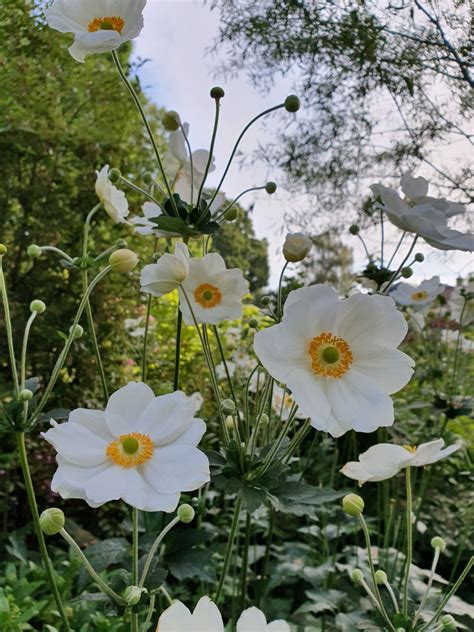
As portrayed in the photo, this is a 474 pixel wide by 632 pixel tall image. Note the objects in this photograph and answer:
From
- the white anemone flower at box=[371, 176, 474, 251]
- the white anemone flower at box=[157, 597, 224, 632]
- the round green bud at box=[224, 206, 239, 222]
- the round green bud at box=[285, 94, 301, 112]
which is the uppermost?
the round green bud at box=[285, 94, 301, 112]

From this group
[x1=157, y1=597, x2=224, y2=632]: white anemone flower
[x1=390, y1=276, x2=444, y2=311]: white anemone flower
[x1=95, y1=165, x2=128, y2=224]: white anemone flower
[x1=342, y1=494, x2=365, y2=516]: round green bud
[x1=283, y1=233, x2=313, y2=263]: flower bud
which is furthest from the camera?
[x1=390, y1=276, x2=444, y2=311]: white anemone flower

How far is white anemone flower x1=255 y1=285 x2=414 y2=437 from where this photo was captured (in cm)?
56

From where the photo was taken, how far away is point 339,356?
594 millimetres

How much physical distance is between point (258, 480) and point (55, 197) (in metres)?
1.91

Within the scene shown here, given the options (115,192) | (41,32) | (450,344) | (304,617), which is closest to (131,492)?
(115,192)

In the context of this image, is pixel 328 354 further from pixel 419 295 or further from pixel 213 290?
pixel 419 295

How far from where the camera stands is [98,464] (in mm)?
535

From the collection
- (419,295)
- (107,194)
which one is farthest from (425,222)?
(419,295)

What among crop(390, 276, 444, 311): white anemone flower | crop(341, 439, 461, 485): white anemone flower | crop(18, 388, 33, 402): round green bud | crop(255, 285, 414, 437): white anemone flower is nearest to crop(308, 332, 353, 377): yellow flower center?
crop(255, 285, 414, 437): white anemone flower

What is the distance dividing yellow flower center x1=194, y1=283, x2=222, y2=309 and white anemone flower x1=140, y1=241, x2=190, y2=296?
0.13m

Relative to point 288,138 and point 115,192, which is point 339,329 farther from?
point 288,138

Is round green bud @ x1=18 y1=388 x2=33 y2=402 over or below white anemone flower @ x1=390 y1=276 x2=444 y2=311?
below

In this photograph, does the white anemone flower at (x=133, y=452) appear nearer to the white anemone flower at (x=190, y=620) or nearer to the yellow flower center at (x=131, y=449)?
the yellow flower center at (x=131, y=449)

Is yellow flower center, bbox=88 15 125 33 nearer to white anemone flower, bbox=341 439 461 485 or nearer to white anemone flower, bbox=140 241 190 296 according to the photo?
white anemone flower, bbox=140 241 190 296
